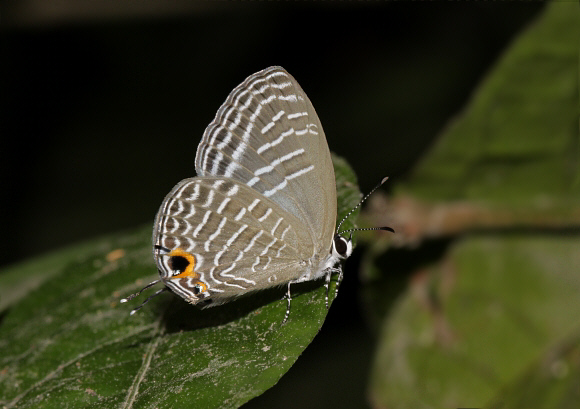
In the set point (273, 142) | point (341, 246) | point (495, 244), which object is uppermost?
point (273, 142)

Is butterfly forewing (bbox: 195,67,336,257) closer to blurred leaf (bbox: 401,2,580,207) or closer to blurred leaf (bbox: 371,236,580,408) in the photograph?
blurred leaf (bbox: 401,2,580,207)

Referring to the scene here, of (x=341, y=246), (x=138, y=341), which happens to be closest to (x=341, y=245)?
(x=341, y=246)

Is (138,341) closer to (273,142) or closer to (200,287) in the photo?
(200,287)

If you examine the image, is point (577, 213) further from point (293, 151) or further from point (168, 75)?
point (168, 75)

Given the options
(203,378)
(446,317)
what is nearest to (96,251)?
(203,378)

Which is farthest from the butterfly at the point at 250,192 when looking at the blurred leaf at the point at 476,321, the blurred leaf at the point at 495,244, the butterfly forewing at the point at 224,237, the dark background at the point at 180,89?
the dark background at the point at 180,89
